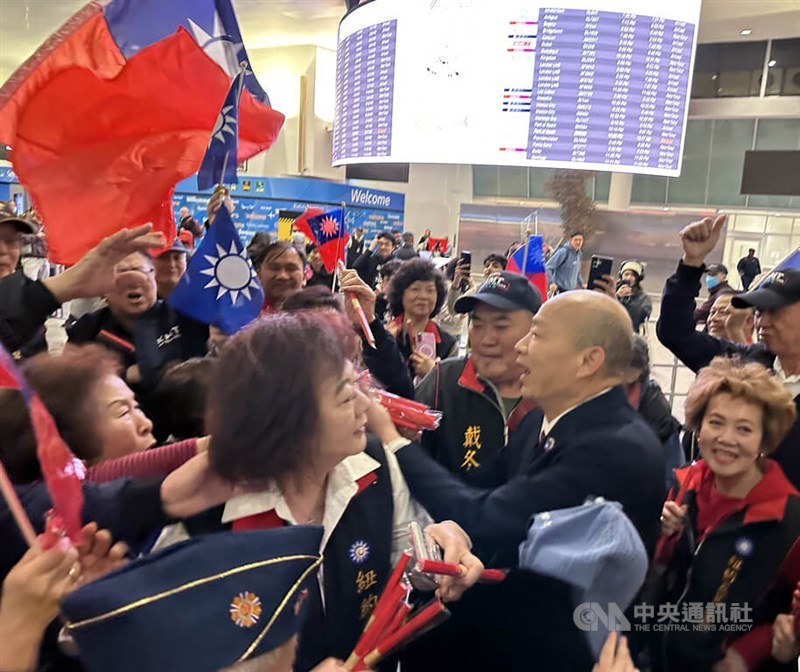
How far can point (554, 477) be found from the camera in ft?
4.30

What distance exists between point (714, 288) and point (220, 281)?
15.5 feet

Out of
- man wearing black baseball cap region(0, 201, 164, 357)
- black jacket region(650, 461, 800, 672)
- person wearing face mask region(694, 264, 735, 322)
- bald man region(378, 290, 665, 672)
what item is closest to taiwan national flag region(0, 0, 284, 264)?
man wearing black baseball cap region(0, 201, 164, 357)

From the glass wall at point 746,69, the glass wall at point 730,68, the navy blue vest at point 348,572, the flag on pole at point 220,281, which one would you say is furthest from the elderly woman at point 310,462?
the glass wall at point 730,68

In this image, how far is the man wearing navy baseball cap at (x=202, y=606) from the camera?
0.76 m

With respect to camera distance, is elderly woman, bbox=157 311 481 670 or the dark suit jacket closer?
elderly woman, bbox=157 311 481 670

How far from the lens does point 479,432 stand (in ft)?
6.66

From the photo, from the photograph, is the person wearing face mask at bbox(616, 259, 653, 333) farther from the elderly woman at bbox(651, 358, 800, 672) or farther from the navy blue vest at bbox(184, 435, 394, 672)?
the navy blue vest at bbox(184, 435, 394, 672)

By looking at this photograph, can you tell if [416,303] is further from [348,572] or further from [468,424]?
[348,572]

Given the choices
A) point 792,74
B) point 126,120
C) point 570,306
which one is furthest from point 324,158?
point 570,306

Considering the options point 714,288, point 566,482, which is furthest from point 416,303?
point 714,288

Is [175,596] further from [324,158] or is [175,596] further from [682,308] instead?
[324,158]

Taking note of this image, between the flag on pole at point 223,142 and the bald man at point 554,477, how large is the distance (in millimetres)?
1307

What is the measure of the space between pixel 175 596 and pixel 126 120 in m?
1.99

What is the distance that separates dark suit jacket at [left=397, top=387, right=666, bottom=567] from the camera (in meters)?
1.29
